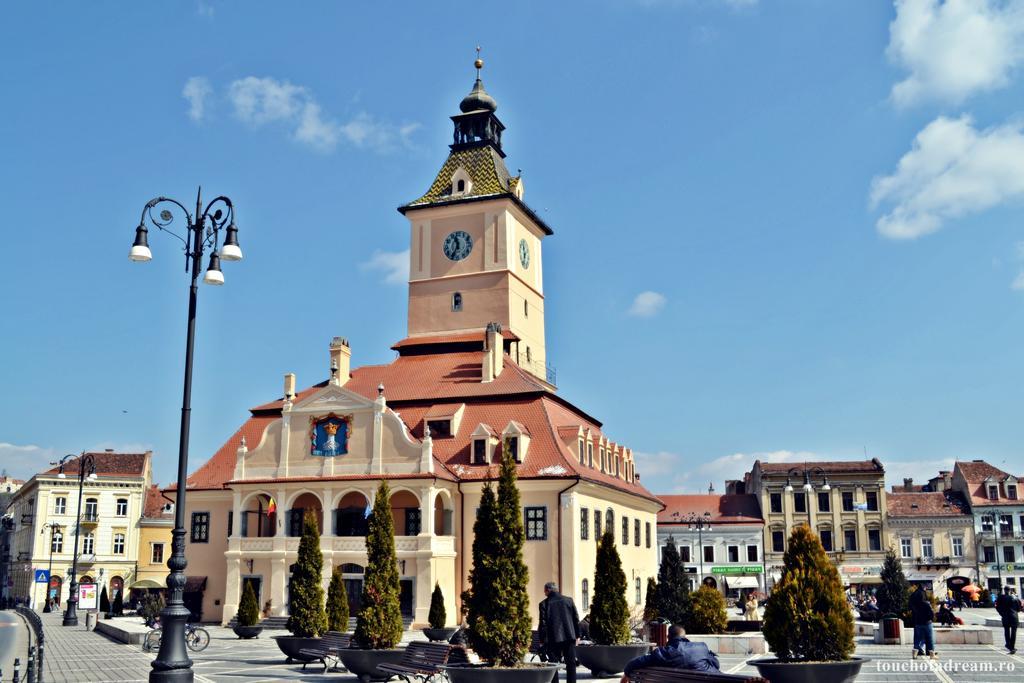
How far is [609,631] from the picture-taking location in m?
24.0

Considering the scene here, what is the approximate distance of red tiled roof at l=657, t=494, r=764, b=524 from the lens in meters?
83.0

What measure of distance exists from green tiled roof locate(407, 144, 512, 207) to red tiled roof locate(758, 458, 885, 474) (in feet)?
123

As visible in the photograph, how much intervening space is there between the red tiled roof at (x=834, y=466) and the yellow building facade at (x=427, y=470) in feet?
96.8

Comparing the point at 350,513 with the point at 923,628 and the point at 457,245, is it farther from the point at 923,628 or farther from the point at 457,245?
A: the point at 923,628

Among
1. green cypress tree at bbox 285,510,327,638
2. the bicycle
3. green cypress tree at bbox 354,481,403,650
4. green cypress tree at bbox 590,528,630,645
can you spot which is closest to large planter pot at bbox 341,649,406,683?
green cypress tree at bbox 354,481,403,650

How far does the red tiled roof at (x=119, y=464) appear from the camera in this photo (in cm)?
8300

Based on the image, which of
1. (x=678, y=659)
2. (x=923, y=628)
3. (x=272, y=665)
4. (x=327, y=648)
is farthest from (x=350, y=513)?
(x=678, y=659)

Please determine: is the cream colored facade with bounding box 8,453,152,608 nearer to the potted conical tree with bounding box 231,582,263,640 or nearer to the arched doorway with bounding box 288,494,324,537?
the arched doorway with bounding box 288,494,324,537

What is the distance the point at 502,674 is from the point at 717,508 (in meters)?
71.1

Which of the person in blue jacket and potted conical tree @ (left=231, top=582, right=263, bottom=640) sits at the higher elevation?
the person in blue jacket

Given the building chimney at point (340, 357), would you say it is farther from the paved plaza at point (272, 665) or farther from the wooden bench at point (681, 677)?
the wooden bench at point (681, 677)

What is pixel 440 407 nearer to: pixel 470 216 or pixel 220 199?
pixel 470 216

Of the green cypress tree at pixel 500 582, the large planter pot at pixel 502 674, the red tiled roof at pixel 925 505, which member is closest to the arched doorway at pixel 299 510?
the green cypress tree at pixel 500 582

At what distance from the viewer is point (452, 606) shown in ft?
142
